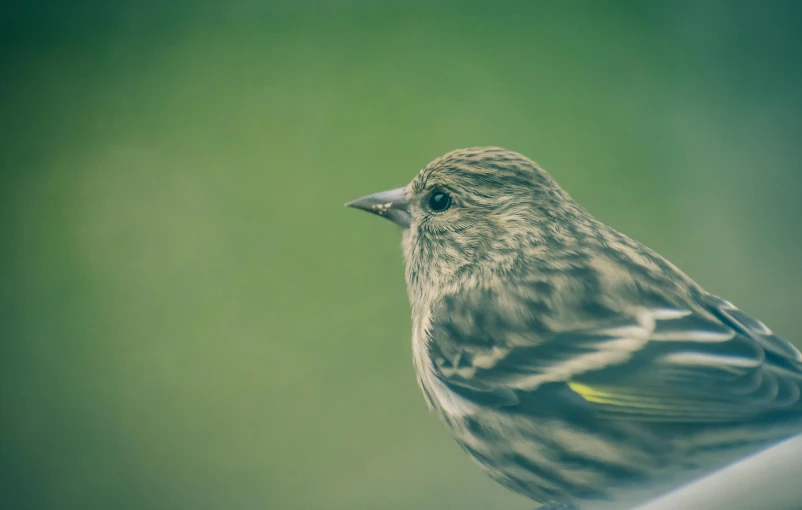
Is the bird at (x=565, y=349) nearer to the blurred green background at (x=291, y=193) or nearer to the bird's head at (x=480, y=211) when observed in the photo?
the bird's head at (x=480, y=211)

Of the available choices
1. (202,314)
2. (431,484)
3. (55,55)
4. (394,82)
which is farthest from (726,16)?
(55,55)

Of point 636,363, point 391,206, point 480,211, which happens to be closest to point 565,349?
point 636,363

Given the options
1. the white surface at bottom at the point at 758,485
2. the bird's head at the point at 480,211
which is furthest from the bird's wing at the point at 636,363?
the white surface at bottom at the point at 758,485

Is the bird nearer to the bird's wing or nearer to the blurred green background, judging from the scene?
the bird's wing

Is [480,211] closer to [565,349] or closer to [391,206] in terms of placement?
[391,206]

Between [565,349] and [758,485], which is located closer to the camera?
[758,485]

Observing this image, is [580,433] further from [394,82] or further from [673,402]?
[394,82]
